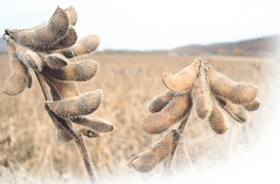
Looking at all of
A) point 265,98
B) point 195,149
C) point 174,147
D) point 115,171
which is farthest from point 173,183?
point 265,98

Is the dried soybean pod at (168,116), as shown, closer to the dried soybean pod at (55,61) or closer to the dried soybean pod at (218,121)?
the dried soybean pod at (218,121)

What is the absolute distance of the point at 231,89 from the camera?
683mm

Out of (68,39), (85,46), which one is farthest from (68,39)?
(85,46)

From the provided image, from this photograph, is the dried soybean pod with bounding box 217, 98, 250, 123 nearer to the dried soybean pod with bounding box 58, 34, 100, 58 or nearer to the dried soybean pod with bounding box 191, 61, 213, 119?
the dried soybean pod with bounding box 191, 61, 213, 119

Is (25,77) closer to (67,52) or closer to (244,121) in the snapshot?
(67,52)

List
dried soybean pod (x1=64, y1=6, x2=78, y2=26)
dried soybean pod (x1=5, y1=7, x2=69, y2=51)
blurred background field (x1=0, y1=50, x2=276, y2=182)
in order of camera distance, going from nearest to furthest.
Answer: dried soybean pod (x1=5, y1=7, x2=69, y2=51) < dried soybean pod (x1=64, y1=6, x2=78, y2=26) < blurred background field (x1=0, y1=50, x2=276, y2=182)

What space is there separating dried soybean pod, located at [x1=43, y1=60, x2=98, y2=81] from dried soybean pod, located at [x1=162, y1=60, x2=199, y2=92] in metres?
0.17

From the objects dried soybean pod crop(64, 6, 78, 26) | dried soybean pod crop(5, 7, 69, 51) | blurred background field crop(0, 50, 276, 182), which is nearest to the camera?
dried soybean pod crop(5, 7, 69, 51)

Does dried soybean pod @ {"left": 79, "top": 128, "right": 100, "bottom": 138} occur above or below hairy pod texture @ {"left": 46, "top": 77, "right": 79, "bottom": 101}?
below

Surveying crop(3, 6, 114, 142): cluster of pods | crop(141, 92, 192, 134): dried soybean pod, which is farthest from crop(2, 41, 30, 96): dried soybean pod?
crop(141, 92, 192, 134): dried soybean pod

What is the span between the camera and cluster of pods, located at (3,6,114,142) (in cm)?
60

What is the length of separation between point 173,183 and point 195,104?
0.65 ft

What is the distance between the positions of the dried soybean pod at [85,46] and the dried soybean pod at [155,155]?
28 centimetres

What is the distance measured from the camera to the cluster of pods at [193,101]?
0.65 meters
